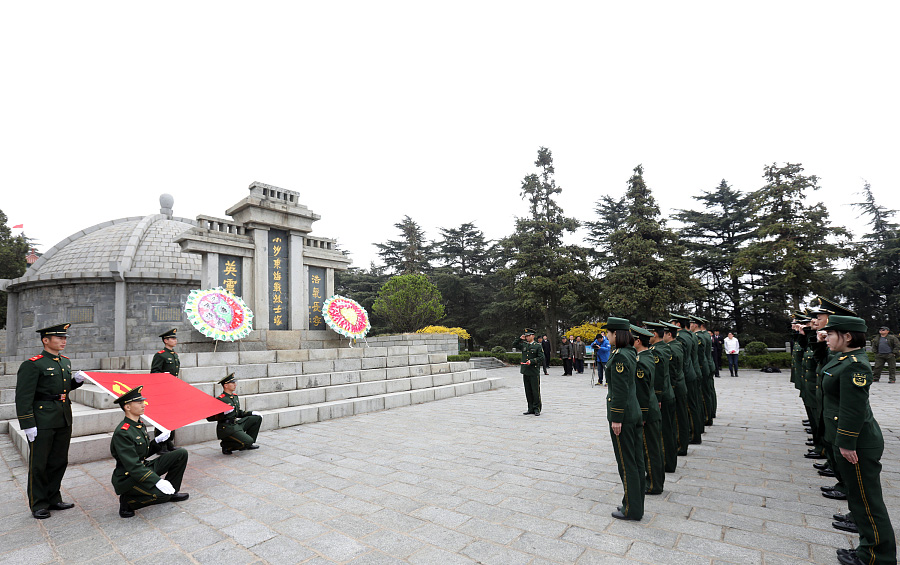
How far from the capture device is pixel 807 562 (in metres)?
3.12

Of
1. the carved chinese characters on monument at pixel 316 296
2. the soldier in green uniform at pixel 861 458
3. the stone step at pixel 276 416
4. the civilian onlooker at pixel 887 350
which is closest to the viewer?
the soldier in green uniform at pixel 861 458

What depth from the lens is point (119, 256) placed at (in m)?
20.6

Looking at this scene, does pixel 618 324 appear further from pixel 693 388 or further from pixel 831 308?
pixel 693 388

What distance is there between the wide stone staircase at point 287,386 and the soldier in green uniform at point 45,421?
2100 millimetres

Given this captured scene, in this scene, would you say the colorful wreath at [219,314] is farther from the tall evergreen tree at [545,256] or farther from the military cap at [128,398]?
the tall evergreen tree at [545,256]

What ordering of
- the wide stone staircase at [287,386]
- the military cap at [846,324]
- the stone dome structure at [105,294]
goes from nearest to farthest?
1. the military cap at [846,324]
2. the wide stone staircase at [287,386]
3. the stone dome structure at [105,294]

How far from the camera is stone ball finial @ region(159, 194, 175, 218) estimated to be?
26328mm

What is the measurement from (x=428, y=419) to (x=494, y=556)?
601cm

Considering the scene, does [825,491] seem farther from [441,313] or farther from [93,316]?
[441,313]

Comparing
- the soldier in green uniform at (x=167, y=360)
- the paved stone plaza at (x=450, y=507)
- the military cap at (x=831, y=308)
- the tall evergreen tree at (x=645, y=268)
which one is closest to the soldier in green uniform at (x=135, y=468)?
the paved stone plaza at (x=450, y=507)

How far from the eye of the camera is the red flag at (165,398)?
5.05m

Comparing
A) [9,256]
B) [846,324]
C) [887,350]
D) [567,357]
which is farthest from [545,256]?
[9,256]

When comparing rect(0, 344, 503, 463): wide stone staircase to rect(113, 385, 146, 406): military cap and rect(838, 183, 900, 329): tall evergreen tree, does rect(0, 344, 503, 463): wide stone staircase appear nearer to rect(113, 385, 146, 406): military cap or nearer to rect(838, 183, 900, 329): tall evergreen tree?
rect(113, 385, 146, 406): military cap

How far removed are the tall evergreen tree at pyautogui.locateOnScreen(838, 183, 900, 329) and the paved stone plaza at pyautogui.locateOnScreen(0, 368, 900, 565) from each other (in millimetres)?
28524
